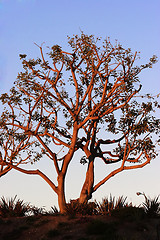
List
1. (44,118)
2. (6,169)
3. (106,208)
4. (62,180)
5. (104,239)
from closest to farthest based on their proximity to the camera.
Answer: (104,239)
(106,208)
(62,180)
(44,118)
(6,169)

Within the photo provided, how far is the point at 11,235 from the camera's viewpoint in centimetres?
1828

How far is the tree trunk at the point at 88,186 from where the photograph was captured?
24.0 meters

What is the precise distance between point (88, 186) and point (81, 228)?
687cm

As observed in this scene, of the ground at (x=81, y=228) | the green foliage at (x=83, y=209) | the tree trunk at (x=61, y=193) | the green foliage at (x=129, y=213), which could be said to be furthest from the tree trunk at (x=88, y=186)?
the green foliage at (x=129, y=213)

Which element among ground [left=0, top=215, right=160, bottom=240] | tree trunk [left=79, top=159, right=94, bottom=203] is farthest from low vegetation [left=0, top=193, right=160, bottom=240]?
tree trunk [left=79, top=159, right=94, bottom=203]

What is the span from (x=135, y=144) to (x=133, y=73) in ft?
16.6

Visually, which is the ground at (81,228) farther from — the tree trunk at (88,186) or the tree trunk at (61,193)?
the tree trunk at (88,186)

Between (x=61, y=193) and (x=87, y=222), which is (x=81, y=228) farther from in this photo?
(x=61, y=193)

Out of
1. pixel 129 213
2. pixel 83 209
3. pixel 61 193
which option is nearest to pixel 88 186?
pixel 61 193

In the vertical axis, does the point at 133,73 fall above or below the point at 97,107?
above

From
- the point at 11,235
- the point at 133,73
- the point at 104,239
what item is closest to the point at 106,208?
the point at 104,239

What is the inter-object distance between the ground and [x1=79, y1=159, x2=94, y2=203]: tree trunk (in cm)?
459

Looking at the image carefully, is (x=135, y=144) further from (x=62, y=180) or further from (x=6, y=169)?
(x=6, y=169)

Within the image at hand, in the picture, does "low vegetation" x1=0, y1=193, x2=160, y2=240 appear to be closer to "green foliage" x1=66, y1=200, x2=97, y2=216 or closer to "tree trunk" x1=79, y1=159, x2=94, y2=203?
"green foliage" x1=66, y1=200, x2=97, y2=216
